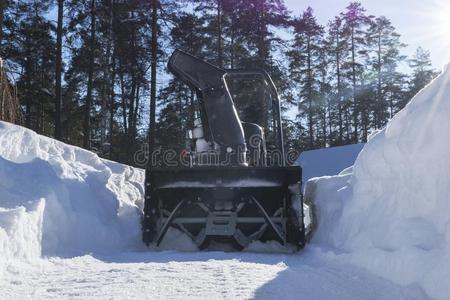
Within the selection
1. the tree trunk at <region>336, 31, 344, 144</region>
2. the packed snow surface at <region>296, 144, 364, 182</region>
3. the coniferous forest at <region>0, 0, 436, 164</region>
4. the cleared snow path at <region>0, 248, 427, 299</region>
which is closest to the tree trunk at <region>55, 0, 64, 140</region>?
the coniferous forest at <region>0, 0, 436, 164</region>

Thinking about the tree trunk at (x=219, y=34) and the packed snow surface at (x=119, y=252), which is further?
the tree trunk at (x=219, y=34)

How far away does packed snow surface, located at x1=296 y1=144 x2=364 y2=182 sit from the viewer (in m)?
21.0

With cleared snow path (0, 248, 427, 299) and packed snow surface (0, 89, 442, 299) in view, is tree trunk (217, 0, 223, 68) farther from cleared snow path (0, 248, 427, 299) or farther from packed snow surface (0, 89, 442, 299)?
cleared snow path (0, 248, 427, 299)

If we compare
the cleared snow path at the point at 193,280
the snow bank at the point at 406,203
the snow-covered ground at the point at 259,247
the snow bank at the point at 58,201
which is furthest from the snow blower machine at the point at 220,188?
the cleared snow path at the point at 193,280

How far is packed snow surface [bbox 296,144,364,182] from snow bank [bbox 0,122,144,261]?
44.5ft

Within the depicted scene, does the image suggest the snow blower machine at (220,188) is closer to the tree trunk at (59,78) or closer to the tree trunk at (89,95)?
the tree trunk at (59,78)

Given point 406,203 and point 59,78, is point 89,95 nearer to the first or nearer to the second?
point 59,78

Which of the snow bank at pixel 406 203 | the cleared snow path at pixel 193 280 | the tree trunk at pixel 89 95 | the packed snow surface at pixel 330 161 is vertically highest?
the tree trunk at pixel 89 95

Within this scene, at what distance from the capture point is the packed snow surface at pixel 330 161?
21031 mm

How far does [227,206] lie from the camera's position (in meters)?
7.83

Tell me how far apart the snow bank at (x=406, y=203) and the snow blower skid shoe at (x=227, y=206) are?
0.65m

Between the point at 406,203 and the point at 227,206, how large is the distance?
3.23m

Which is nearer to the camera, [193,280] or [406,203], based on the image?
[193,280]

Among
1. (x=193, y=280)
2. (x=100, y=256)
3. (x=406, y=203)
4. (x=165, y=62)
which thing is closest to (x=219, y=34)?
(x=165, y=62)
